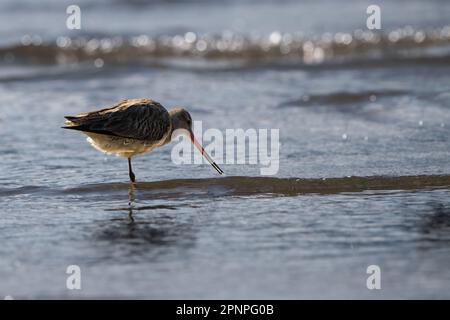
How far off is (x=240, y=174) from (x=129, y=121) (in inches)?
35.7

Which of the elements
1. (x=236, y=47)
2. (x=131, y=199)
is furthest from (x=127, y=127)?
(x=236, y=47)

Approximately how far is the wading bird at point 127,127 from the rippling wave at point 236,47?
569 cm

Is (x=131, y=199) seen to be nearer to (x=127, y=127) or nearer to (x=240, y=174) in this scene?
(x=127, y=127)

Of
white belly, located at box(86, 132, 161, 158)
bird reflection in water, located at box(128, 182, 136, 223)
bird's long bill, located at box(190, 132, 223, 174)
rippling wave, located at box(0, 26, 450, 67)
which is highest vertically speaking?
rippling wave, located at box(0, 26, 450, 67)

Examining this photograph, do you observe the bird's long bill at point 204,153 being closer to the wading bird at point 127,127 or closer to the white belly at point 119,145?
the wading bird at point 127,127

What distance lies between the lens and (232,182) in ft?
22.5

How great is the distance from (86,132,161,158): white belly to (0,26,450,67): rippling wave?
226 inches

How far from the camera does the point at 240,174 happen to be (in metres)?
6.99

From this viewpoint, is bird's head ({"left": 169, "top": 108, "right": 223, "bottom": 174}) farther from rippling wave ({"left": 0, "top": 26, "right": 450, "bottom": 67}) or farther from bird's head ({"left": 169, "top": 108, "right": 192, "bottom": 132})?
rippling wave ({"left": 0, "top": 26, "right": 450, "bottom": 67})

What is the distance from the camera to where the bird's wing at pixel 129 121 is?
6.74m

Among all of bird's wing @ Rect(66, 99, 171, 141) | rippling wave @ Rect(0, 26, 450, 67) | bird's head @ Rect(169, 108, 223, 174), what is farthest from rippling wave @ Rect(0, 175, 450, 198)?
rippling wave @ Rect(0, 26, 450, 67)

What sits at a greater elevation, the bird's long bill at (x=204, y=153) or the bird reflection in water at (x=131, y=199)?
the bird's long bill at (x=204, y=153)

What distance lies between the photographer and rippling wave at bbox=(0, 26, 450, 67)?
13.1 metres

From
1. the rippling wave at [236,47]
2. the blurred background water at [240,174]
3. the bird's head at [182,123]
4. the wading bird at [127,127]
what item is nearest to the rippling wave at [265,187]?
the blurred background water at [240,174]
